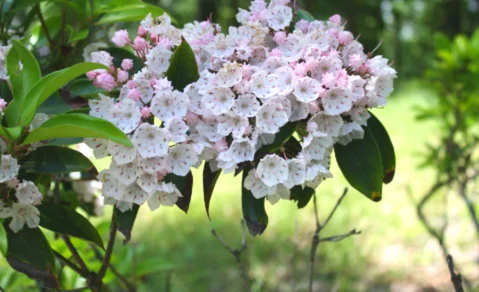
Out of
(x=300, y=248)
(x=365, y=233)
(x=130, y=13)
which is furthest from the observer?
(x=365, y=233)

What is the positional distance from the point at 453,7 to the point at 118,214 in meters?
14.4

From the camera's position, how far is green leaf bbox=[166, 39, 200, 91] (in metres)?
0.99

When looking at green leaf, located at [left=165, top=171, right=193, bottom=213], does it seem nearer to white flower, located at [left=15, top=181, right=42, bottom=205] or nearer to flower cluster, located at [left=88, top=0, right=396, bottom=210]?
flower cluster, located at [left=88, top=0, right=396, bottom=210]

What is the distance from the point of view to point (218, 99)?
0.93 meters

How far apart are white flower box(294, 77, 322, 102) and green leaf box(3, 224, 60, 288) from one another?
0.50m

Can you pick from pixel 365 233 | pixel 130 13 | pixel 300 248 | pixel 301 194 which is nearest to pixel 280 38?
pixel 301 194

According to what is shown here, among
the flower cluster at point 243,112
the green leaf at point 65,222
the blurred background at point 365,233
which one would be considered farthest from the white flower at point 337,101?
the blurred background at point 365,233

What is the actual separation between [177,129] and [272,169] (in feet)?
0.55

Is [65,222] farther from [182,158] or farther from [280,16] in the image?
[280,16]

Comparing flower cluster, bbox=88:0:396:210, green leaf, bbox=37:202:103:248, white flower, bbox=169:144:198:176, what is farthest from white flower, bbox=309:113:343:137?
green leaf, bbox=37:202:103:248

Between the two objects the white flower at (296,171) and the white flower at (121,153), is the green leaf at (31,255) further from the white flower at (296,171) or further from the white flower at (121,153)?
the white flower at (296,171)

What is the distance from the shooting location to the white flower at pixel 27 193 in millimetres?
903

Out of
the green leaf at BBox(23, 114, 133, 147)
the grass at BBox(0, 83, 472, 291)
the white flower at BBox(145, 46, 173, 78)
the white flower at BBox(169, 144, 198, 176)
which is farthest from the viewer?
the grass at BBox(0, 83, 472, 291)

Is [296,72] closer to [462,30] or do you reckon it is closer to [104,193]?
[104,193]
